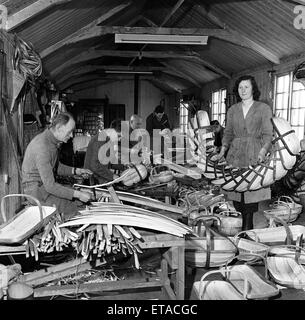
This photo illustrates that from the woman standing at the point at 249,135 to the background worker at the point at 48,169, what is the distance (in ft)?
5.84

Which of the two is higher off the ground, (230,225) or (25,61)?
(25,61)

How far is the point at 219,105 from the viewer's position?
1412 cm

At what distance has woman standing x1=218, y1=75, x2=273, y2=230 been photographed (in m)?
4.69

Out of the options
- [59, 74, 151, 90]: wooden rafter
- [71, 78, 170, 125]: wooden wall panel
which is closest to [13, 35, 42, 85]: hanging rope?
[59, 74, 151, 90]: wooden rafter

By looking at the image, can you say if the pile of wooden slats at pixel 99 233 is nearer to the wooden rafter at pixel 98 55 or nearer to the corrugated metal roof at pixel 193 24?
the corrugated metal roof at pixel 193 24

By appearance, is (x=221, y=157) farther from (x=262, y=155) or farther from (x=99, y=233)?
(x=99, y=233)

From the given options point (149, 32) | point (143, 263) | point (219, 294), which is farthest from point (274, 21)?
point (219, 294)

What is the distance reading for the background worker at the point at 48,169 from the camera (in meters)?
3.97

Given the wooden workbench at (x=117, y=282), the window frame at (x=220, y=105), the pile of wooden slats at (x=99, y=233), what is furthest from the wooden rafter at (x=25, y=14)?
the window frame at (x=220, y=105)

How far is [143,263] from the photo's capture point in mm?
4828

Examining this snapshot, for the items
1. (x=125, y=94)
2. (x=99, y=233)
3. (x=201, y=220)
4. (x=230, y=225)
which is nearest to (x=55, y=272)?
(x=99, y=233)

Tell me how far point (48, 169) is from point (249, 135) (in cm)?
221

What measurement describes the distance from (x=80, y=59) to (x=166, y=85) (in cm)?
881

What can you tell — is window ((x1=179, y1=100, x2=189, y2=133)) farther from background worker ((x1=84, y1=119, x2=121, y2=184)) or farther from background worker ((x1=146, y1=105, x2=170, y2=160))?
background worker ((x1=84, y1=119, x2=121, y2=184))
